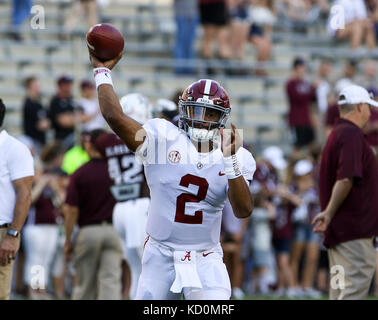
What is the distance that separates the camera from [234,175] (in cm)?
468

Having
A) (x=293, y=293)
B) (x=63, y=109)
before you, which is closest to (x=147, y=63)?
(x=63, y=109)

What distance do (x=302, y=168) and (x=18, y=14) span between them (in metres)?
4.80

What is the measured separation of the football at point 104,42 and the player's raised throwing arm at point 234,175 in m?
0.76

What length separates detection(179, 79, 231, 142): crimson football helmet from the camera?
192 inches

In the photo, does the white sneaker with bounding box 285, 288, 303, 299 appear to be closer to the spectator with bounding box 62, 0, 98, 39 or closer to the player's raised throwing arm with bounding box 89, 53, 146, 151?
the spectator with bounding box 62, 0, 98, 39

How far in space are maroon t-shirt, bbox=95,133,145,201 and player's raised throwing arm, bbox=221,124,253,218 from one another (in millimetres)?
2851

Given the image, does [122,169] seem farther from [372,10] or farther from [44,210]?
[372,10]

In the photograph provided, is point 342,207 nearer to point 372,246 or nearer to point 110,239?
point 372,246

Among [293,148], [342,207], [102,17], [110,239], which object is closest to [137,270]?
[110,239]

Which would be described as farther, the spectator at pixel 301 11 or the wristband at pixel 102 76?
the spectator at pixel 301 11

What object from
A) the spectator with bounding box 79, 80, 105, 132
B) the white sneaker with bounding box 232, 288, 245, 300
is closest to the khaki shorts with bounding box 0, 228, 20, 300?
the white sneaker with bounding box 232, 288, 245, 300

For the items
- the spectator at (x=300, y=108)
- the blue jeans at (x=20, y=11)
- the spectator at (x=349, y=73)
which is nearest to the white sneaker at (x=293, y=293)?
the spectator at (x=300, y=108)

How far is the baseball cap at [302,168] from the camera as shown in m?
11.3

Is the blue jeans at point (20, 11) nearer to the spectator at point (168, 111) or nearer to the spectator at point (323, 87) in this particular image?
the spectator at point (323, 87)
